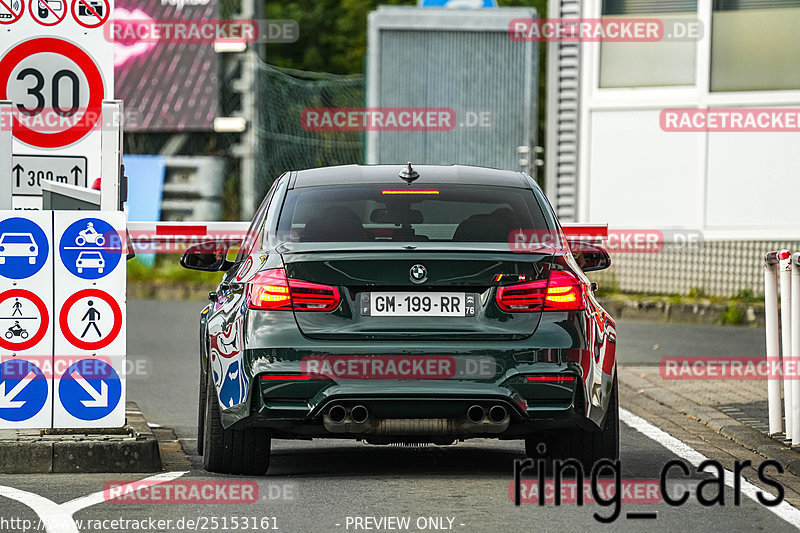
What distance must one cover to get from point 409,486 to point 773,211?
12944mm

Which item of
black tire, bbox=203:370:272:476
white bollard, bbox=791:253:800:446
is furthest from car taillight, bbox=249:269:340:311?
white bollard, bbox=791:253:800:446

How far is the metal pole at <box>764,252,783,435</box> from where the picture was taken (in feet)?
32.9

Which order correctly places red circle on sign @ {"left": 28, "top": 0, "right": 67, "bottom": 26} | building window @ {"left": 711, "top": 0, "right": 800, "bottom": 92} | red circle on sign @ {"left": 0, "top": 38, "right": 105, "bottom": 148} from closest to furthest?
red circle on sign @ {"left": 28, "top": 0, "right": 67, "bottom": 26}, red circle on sign @ {"left": 0, "top": 38, "right": 105, "bottom": 148}, building window @ {"left": 711, "top": 0, "right": 800, "bottom": 92}

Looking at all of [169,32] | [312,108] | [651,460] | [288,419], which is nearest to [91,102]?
[288,419]

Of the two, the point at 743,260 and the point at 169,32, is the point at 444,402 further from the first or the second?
the point at 169,32

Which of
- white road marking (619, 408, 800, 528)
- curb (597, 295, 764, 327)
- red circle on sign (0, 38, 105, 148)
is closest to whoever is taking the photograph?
white road marking (619, 408, 800, 528)

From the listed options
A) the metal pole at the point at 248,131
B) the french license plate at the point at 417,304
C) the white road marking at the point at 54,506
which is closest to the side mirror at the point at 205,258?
the white road marking at the point at 54,506

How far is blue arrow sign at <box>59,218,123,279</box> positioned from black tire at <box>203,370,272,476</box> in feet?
2.90

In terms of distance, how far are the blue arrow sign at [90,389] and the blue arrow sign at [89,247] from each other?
458mm

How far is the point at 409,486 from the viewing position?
805 centimetres

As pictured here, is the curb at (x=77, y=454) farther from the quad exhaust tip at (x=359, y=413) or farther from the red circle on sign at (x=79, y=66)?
the red circle on sign at (x=79, y=66)

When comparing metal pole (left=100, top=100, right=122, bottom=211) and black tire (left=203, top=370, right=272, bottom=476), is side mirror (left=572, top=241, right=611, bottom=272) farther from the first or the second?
metal pole (left=100, top=100, right=122, bottom=211)

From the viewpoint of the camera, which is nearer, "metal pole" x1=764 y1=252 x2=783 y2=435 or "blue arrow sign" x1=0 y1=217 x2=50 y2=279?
"blue arrow sign" x1=0 y1=217 x2=50 y2=279

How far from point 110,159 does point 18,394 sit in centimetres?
126
